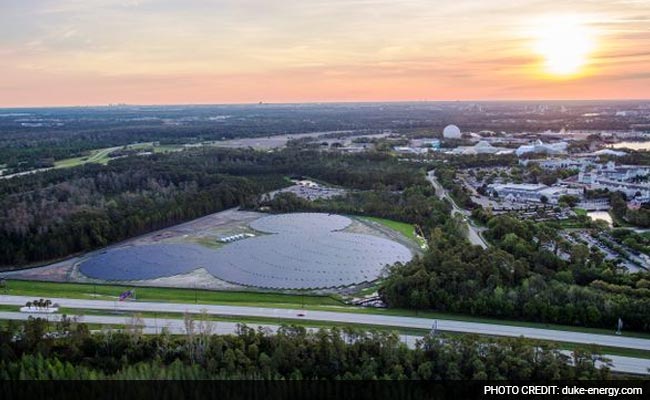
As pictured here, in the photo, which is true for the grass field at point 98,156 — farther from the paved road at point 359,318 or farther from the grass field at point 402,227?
the paved road at point 359,318

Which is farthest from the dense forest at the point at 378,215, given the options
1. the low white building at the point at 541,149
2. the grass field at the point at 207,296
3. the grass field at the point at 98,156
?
the low white building at the point at 541,149

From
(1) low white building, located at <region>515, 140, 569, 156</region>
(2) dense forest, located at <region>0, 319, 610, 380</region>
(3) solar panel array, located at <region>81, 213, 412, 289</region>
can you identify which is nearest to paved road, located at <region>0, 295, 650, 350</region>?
(2) dense forest, located at <region>0, 319, 610, 380</region>

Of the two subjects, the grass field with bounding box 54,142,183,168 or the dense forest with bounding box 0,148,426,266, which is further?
the grass field with bounding box 54,142,183,168

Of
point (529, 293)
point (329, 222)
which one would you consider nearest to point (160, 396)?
point (529, 293)

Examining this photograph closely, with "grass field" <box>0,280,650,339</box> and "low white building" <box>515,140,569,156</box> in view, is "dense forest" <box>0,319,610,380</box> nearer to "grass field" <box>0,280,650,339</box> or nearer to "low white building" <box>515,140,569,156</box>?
"grass field" <box>0,280,650,339</box>

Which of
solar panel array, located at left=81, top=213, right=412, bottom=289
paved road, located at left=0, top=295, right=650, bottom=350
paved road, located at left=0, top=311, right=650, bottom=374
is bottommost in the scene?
paved road, located at left=0, top=311, right=650, bottom=374

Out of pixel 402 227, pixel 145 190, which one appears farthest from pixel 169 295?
pixel 145 190

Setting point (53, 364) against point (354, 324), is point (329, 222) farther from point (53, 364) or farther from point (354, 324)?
point (53, 364)
